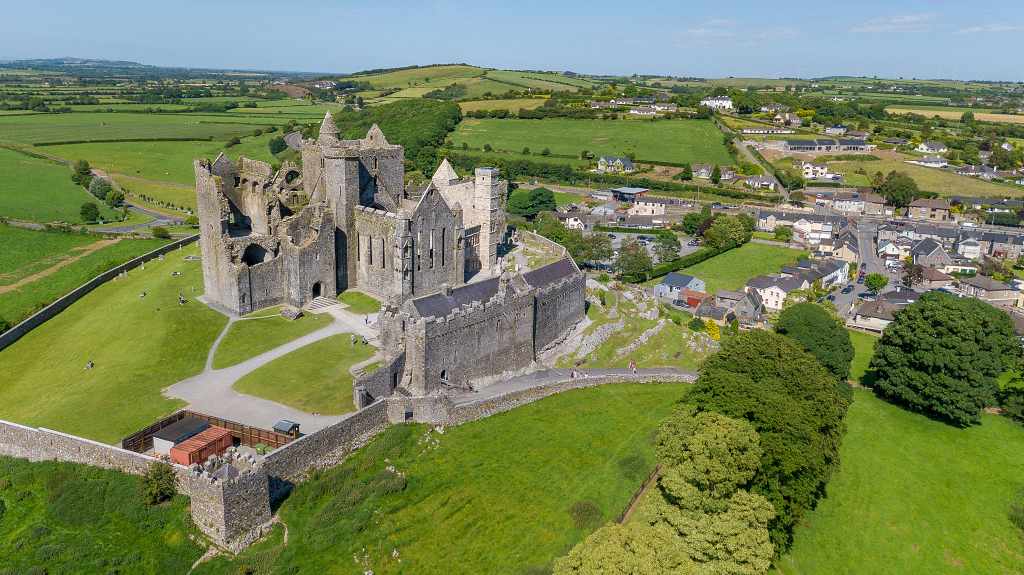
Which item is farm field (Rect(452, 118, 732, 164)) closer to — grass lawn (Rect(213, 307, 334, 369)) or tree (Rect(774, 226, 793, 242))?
tree (Rect(774, 226, 793, 242))

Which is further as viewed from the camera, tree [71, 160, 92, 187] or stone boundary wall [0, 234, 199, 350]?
tree [71, 160, 92, 187]

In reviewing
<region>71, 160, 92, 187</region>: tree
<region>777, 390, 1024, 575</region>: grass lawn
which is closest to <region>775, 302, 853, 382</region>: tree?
<region>777, 390, 1024, 575</region>: grass lawn

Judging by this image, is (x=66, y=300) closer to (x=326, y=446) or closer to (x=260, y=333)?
(x=260, y=333)

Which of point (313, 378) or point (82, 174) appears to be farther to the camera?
point (82, 174)

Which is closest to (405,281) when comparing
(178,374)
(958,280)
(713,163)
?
(178,374)

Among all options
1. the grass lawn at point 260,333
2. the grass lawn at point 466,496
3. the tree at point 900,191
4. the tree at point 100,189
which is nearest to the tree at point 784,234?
the tree at point 900,191

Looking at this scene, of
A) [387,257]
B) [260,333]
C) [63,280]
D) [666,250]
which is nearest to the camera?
[260,333]

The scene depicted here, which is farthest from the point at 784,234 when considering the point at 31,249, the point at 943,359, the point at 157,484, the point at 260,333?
the point at 31,249
